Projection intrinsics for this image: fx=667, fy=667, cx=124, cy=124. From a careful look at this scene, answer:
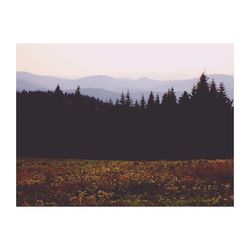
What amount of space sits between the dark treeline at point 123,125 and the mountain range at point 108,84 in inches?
2.7

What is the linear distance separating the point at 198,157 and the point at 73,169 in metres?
1.39

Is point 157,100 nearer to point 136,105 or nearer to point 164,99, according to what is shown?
point 164,99

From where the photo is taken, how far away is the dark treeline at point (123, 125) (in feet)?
24.2

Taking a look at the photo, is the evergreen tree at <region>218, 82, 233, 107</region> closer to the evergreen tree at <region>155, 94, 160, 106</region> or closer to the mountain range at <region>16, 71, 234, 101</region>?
the mountain range at <region>16, 71, 234, 101</region>

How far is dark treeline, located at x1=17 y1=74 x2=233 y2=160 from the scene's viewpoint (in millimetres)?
7387

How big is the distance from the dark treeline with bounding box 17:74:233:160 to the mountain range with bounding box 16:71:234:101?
7cm

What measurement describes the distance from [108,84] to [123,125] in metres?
0.52

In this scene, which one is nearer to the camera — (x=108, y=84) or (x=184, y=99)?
(x=108, y=84)

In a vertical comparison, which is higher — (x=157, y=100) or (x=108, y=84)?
(x=108, y=84)

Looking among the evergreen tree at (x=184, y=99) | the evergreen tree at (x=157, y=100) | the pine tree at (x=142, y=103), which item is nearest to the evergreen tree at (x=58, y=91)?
the pine tree at (x=142, y=103)

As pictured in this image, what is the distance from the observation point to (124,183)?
7.35 m

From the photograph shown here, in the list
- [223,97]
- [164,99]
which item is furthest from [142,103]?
[223,97]

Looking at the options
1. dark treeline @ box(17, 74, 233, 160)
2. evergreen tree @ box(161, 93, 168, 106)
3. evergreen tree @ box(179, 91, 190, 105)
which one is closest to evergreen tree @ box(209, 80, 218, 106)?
dark treeline @ box(17, 74, 233, 160)
